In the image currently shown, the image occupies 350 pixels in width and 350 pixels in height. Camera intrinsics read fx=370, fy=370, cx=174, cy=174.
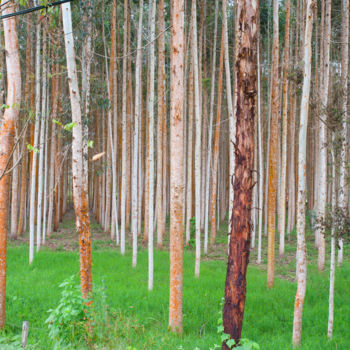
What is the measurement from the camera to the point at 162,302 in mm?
7445

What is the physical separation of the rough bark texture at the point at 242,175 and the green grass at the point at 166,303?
4.65ft

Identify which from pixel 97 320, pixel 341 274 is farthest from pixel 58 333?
pixel 341 274

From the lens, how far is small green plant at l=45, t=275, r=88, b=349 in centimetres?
498

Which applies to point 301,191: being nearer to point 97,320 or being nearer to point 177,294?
point 177,294

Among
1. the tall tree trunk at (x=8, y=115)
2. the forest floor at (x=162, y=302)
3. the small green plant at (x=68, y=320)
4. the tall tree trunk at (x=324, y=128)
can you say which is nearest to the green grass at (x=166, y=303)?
the forest floor at (x=162, y=302)

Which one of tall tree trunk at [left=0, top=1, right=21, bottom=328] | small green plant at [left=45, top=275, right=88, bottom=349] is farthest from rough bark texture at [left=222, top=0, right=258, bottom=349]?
tall tree trunk at [left=0, top=1, right=21, bottom=328]

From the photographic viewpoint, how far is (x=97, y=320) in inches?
204

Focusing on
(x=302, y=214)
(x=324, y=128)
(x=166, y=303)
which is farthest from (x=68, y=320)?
(x=324, y=128)

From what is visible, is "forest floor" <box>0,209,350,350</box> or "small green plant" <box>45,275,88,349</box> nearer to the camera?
"small green plant" <box>45,275,88,349</box>

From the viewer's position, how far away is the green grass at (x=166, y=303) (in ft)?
18.5

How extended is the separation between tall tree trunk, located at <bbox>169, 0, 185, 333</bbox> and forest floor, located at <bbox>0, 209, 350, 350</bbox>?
1.69 feet

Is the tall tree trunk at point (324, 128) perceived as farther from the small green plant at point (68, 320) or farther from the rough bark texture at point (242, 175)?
the small green plant at point (68, 320)

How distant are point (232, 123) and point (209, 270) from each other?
4.10 metres

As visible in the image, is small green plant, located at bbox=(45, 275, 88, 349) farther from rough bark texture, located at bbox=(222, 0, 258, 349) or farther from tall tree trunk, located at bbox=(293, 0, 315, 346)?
tall tree trunk, located at bbox=(293, 0, 315, 346)
